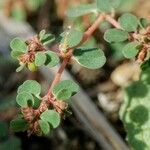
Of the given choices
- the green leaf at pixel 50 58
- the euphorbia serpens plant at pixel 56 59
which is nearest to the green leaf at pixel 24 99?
the euphorbia serpens plant at pixel 56 59

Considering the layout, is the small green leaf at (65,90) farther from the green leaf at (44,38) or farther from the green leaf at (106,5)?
the green leaf at (106,5)

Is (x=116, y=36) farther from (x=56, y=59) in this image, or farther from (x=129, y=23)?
(x=56, y=59)

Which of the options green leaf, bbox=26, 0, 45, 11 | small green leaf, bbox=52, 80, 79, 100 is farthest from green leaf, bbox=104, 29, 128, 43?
green leaf, bbox=26, 0, 45, 11

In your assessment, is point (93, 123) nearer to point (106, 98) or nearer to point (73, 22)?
point (106, 98)

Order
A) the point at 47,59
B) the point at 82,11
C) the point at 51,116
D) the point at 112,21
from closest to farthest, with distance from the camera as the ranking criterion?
1. the point at 51,116
2. the point at 47,59
3. the point at 112,21
4. the point at 82,11

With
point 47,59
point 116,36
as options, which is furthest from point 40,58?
point 116,36

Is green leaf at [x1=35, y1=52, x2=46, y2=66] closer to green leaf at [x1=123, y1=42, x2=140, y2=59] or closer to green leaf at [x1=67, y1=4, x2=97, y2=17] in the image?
green leaf at [x1=123, y1=42, x2=140, y2=59]
